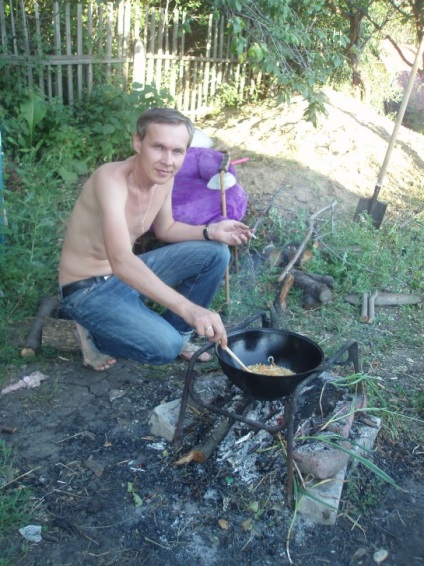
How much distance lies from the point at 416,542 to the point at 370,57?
419 inches

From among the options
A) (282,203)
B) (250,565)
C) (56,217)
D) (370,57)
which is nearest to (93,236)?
(250,565)

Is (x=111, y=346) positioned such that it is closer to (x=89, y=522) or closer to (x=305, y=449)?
(x=89, y=522)

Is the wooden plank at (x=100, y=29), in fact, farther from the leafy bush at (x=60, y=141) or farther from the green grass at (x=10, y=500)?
the green grass at (x=10, y=500)

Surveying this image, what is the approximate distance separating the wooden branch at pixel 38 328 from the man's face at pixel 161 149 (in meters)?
1.53

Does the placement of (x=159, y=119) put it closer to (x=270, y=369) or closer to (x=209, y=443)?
(x=270, y=369)

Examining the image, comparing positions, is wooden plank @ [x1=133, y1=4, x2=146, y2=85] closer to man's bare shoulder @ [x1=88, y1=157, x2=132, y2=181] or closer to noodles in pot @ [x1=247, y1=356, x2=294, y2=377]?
man's bare shoulder @ [x1=88, y1=157, x2=132, y2=181]

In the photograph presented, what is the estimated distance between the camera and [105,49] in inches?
322

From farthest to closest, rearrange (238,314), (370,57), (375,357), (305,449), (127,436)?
(370,57)
(238,314)
(375,357)
(127,436)
(305,449)

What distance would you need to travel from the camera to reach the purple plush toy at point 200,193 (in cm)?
493

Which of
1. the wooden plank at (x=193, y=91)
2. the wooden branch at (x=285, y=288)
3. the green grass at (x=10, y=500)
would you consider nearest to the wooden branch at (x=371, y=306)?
the wooden branch at (x=285, y=288)

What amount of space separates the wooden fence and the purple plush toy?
2738 millimetres

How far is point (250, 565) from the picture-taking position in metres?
2.38

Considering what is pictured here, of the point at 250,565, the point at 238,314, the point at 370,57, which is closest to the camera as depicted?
the point at 250,565

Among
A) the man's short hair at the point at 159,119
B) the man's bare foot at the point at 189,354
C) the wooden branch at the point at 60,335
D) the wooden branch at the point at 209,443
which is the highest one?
the man's short hair at the point at 159,119
